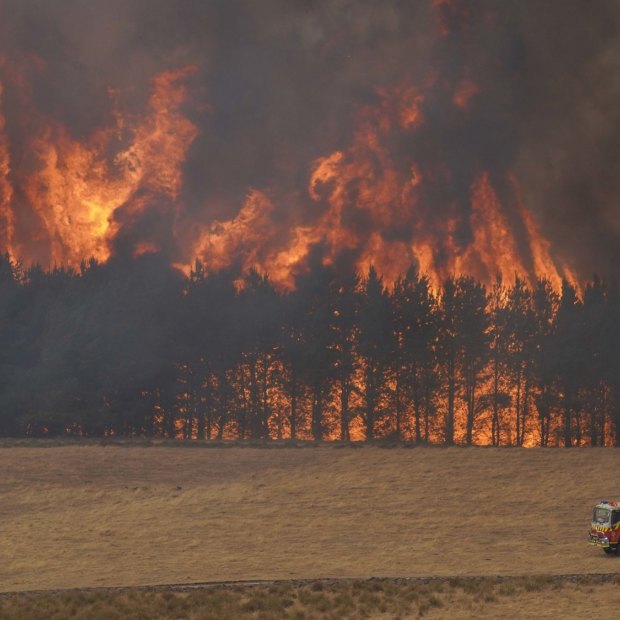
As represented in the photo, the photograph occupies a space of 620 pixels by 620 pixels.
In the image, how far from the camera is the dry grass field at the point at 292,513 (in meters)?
47.2

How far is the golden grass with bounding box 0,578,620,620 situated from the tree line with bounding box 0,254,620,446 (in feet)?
146

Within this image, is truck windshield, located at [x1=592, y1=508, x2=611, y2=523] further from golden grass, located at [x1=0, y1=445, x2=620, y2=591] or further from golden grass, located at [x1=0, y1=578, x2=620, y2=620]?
golden grass, located at [x1=0, y1=578, x2=620, y2=620]

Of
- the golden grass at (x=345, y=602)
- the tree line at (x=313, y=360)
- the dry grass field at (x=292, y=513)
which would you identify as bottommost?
the golden grass at (x=345, y=602)

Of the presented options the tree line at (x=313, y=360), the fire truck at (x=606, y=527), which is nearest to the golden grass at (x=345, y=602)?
the fire truck at (x=606, y=527)

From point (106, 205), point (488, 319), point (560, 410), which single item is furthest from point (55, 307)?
point (560, 410)

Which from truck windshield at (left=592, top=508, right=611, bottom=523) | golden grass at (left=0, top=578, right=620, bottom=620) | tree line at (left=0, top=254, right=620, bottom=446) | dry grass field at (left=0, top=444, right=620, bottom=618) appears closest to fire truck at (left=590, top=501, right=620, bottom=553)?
truck windshield at (left=592, top=508, right=611, bottom=523)

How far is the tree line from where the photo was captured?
289 ft

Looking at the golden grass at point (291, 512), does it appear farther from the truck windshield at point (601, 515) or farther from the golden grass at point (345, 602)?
the golden grass at point (345, 602)

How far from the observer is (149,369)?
9169cm

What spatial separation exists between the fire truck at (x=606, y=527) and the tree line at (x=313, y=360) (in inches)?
1541

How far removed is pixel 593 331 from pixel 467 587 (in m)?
49.1

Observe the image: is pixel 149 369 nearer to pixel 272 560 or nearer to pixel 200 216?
pixel 200 216

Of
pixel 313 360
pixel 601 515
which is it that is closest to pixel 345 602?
pixel 601 515

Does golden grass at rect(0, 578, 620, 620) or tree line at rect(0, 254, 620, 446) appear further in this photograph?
tree line at rect(0, 254, 620, 446)
